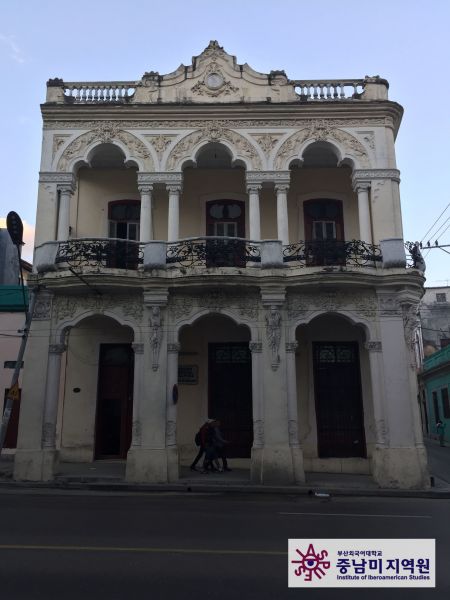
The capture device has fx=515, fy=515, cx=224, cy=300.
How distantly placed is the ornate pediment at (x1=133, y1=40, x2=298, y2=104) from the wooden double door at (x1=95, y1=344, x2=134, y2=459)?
27.1 feet

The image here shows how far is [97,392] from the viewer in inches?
647

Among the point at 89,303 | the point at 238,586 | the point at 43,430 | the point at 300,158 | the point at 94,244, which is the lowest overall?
the point at 238,586

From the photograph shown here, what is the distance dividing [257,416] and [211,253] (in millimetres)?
4820

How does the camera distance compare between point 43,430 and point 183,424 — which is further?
point 183,424

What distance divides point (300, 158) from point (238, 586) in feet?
43.3

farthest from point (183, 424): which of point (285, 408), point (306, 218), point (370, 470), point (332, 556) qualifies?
point (332, 556)

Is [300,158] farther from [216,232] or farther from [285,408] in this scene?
[285,408]

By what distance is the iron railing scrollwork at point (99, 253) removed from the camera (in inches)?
589

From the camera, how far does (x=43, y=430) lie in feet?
46.8

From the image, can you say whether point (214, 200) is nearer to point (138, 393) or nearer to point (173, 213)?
point (173, 213)

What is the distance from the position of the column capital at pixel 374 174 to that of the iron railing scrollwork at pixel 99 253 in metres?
7.04

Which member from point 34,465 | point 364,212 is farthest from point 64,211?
point 364,212

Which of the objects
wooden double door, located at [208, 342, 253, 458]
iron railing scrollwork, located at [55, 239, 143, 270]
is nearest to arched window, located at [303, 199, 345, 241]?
wooden double door, located at [208, 342, 253, 458]

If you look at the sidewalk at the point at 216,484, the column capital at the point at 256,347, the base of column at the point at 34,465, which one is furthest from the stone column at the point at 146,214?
the sidewalk at the point at 216,484
